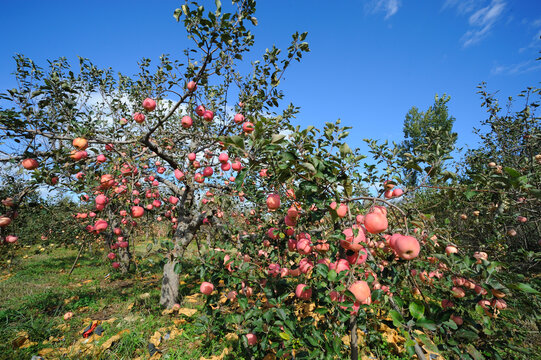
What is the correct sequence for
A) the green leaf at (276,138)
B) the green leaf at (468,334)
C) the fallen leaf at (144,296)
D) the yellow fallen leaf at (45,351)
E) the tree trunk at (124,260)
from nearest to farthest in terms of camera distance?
the green leaf at (468,334)
the green leaf at (276,138)
the yellow fallen leaf at (45,351)
the fallen leaf at (144,296)
the tree trunk at (124,260)

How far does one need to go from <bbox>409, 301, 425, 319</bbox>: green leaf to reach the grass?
1900 millimetres

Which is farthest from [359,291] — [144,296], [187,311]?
[144,296]

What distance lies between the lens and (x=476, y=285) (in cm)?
170

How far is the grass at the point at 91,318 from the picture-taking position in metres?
3.30

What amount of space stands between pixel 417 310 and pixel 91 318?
5.80 metres

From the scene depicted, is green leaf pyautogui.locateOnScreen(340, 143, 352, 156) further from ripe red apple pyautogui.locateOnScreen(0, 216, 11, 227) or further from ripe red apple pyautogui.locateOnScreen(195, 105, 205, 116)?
ripe red apple pyautogui.locateOnScreen(0, 216, 11, 227)

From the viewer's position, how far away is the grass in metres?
3.30

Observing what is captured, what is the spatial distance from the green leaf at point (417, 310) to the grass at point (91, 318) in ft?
6.23

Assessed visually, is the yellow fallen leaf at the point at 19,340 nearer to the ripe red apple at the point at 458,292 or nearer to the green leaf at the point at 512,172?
the ripe red apple at the point at 458,292

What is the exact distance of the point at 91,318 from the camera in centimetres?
444

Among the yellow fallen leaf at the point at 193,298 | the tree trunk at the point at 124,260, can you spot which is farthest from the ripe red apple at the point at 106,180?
the tree trunk at the point at 124,260

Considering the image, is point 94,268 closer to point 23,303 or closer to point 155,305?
point 23,303

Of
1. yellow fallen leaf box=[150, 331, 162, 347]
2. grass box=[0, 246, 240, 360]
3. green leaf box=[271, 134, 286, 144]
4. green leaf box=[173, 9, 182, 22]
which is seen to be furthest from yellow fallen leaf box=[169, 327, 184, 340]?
green leaf box=[173, 9, 182, 22]

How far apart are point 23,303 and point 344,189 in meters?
7.81
